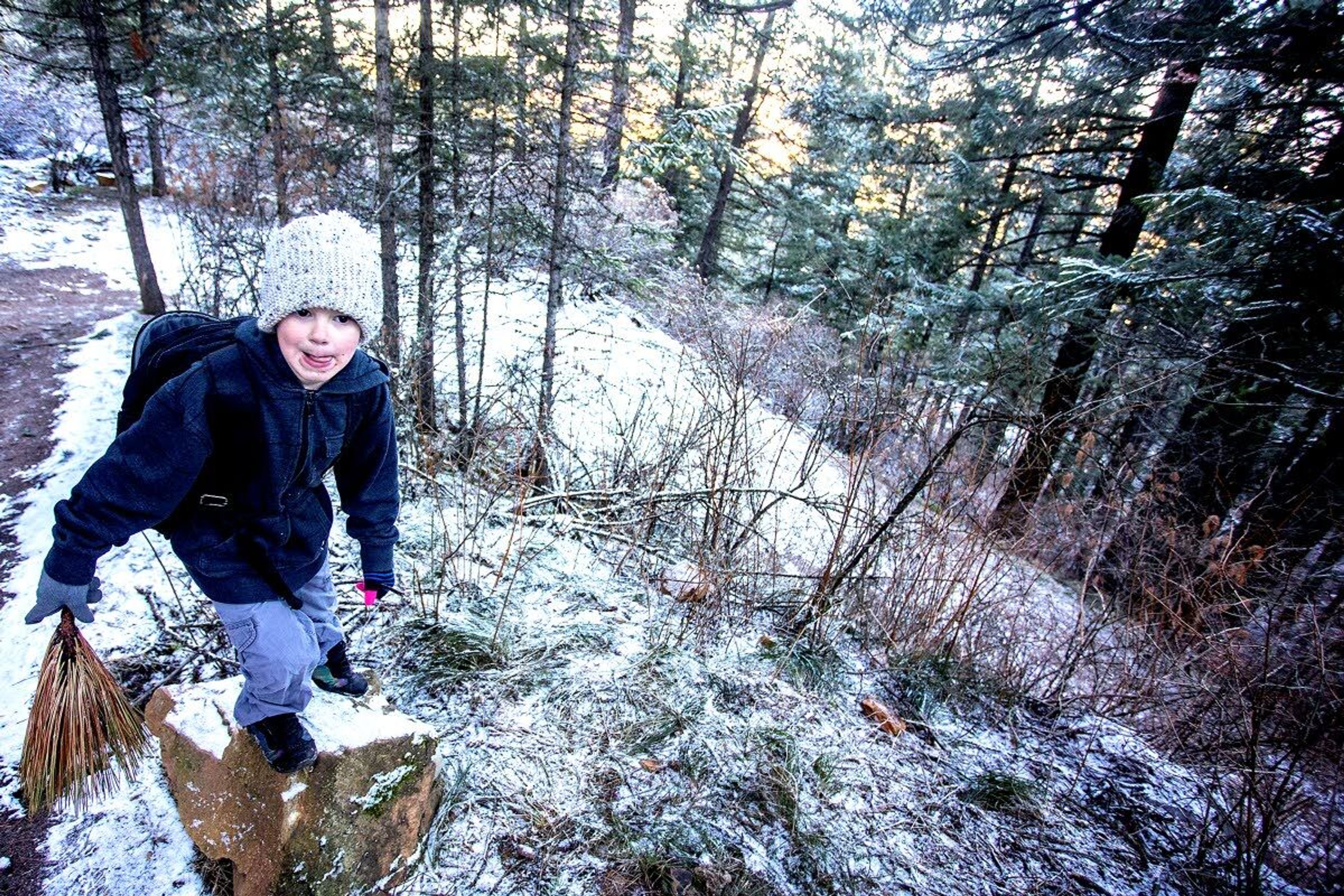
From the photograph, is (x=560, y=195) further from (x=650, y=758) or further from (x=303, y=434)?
(x=650, y=758)

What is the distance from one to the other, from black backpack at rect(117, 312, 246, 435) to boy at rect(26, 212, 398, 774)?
0.09 m

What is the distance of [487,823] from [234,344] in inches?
80.1

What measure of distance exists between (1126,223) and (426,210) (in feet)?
27.5

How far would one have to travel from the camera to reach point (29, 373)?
6715mm

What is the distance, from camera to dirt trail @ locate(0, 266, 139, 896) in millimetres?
2088

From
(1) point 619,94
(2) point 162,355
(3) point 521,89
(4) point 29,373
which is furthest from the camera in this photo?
(1) point 619,94

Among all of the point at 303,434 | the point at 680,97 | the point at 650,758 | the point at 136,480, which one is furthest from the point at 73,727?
the point at 680,97

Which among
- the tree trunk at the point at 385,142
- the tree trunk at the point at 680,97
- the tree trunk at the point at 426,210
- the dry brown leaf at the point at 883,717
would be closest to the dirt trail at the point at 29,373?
the tree trunk at the point at 385,142

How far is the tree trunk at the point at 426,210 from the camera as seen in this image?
5875 mm

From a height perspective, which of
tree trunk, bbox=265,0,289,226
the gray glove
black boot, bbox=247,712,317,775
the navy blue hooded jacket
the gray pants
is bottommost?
black boot, bbox=247,712,317,775

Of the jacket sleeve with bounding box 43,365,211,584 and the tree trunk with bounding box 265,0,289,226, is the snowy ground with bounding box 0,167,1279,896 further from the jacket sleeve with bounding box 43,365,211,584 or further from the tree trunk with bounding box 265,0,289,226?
the tree trunk with bounding box 265,0,289,226

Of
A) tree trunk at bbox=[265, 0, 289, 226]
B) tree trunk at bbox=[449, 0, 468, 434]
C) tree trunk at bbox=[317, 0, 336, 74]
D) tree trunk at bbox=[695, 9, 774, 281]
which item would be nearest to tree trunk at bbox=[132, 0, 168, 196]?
tree trunk at bbox=[265, 0, 289, 226]

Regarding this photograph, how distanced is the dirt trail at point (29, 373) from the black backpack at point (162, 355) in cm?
160

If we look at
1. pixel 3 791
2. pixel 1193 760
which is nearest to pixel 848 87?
pixel 1193 760
